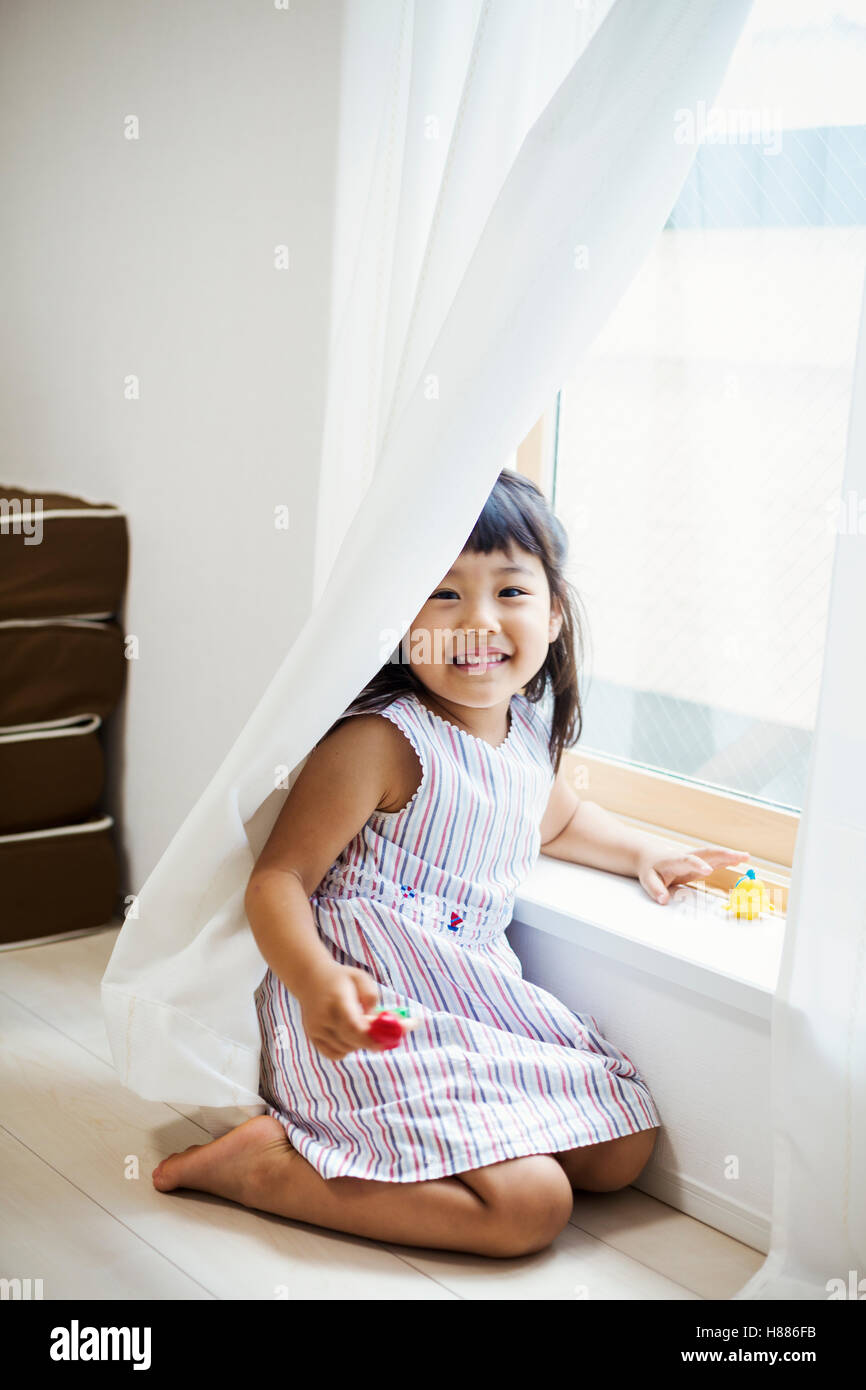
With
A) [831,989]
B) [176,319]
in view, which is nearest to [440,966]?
[831,989]

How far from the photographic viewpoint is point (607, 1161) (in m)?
1.30

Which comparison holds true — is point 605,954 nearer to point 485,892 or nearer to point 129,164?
point 485,892

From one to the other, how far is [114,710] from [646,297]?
1.01 m

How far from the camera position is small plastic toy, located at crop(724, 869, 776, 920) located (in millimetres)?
1370

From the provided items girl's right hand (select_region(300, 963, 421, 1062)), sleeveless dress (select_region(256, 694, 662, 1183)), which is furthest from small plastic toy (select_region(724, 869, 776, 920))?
girl's right hand (select_region(300, 963, 421, 1062))

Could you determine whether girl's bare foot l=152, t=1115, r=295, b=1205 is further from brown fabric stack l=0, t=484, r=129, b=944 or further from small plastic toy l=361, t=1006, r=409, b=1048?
brown fabric stack l=0, t=484, r=129, b=944

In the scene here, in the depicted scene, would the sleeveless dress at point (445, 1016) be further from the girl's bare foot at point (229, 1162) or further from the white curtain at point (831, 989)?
the white curtain at point (831, 989)

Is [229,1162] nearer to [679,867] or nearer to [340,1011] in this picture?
[340,1011]

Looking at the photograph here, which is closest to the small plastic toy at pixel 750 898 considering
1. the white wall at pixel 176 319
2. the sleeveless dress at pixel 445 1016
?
the sleeveless dress at pixel 445 1016

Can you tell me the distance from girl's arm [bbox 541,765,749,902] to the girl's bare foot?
457mm

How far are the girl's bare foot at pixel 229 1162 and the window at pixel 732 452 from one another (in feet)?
1.89

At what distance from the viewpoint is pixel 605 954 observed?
1.36 m

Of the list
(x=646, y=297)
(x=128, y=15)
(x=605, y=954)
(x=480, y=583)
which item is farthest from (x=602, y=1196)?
(x=128, y=15)
